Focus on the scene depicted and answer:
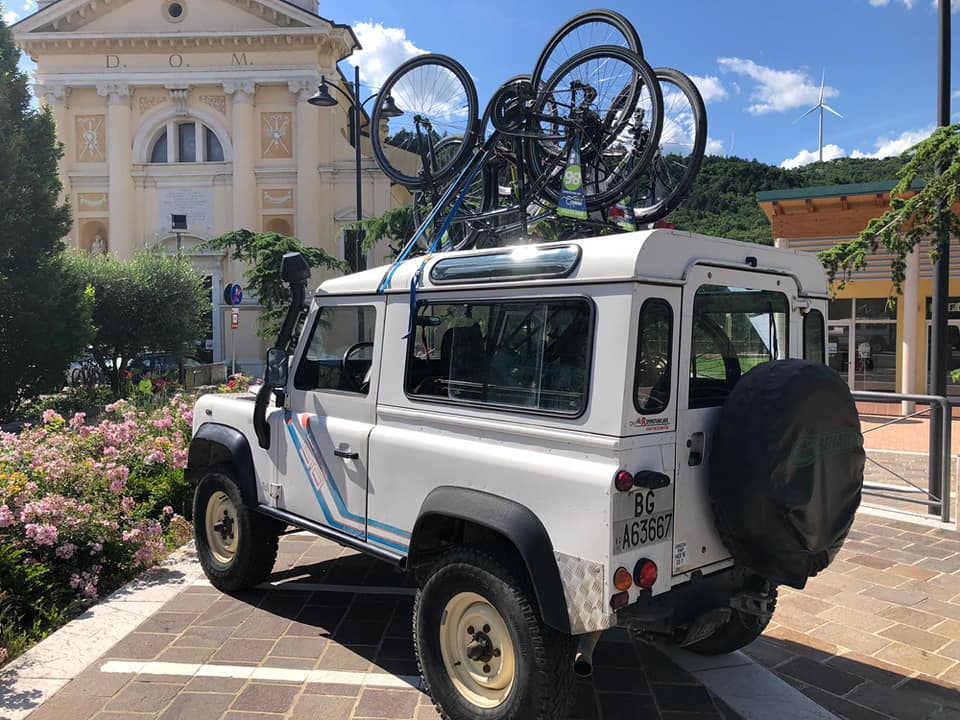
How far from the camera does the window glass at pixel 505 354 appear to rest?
10.4 feet

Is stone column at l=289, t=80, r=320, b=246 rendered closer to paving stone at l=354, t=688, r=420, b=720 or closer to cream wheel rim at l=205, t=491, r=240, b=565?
cream wheel rim at l=205, t=491, r=240, b=565

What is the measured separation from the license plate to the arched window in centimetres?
3271

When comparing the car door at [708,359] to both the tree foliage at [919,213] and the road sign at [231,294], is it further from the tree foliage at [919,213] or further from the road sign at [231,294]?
the road sign at [231,294]

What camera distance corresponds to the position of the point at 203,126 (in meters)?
31.9

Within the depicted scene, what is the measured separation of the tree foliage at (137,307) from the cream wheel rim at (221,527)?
45.9ft

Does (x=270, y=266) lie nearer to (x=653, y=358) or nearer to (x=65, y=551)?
(x=65, y=551)

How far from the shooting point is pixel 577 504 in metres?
2.95

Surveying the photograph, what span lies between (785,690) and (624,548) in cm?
178

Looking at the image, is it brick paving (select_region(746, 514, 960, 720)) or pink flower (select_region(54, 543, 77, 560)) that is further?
pink flower (select_region(54, 543, 77, 560))

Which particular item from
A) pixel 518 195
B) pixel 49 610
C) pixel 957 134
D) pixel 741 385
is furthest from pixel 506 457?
pixel 957 134

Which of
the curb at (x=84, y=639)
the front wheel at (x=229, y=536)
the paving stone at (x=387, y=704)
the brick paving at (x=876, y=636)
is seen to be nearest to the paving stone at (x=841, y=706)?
the brick paving at (x=876, y=636)

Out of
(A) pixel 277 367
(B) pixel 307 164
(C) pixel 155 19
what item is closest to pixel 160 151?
(C) pixel 155 19

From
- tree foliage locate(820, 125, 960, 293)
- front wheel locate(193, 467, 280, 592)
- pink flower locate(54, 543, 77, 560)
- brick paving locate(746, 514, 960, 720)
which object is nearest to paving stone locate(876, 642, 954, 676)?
brick paving locate(746, 514, 960, 720)

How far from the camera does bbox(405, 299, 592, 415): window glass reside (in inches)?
124
